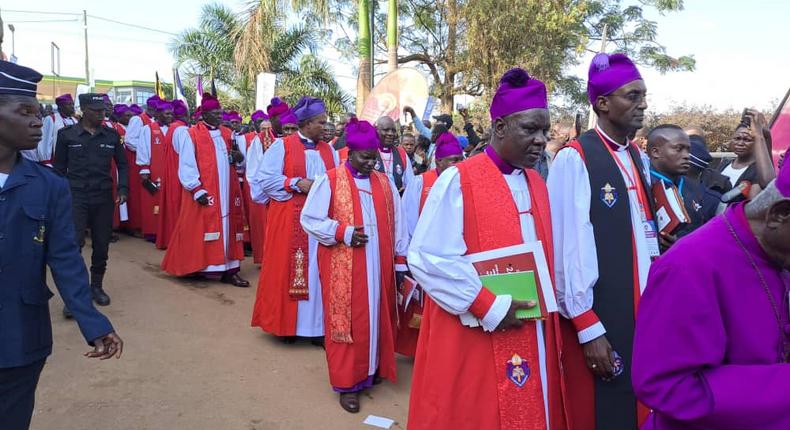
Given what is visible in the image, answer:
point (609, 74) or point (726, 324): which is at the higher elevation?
point (609, 74)

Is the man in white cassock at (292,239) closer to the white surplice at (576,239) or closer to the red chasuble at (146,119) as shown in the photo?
the white surplice at (576,239)

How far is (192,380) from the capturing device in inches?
189

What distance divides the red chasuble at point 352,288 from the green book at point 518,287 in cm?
195

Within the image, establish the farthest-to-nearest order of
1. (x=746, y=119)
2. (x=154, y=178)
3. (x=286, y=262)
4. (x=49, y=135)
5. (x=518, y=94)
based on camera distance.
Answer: (x=154, y=178)
(x=49, y=135)
(x=286, y=262)
(x=746, y=119)
(x=518, y=94)

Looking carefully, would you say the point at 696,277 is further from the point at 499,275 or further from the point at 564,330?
the point at 564,330

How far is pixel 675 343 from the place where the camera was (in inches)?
60.1

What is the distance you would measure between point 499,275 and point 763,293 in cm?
122

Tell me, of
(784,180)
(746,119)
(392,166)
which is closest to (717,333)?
(784,180)

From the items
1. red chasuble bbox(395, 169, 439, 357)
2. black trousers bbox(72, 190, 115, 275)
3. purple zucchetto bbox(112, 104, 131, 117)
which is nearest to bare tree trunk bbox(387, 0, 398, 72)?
purple zucchetto bbox(112, 104, 131, 117)

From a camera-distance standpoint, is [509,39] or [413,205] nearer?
[413,205]

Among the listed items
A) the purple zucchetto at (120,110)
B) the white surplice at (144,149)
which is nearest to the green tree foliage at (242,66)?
the purple zucchetto at (120,110)

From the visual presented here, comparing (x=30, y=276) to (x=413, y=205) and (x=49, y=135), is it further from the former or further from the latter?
(x=49, y=135)

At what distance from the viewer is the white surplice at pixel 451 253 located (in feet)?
8.40

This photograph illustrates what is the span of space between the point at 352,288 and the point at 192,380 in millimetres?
1596
